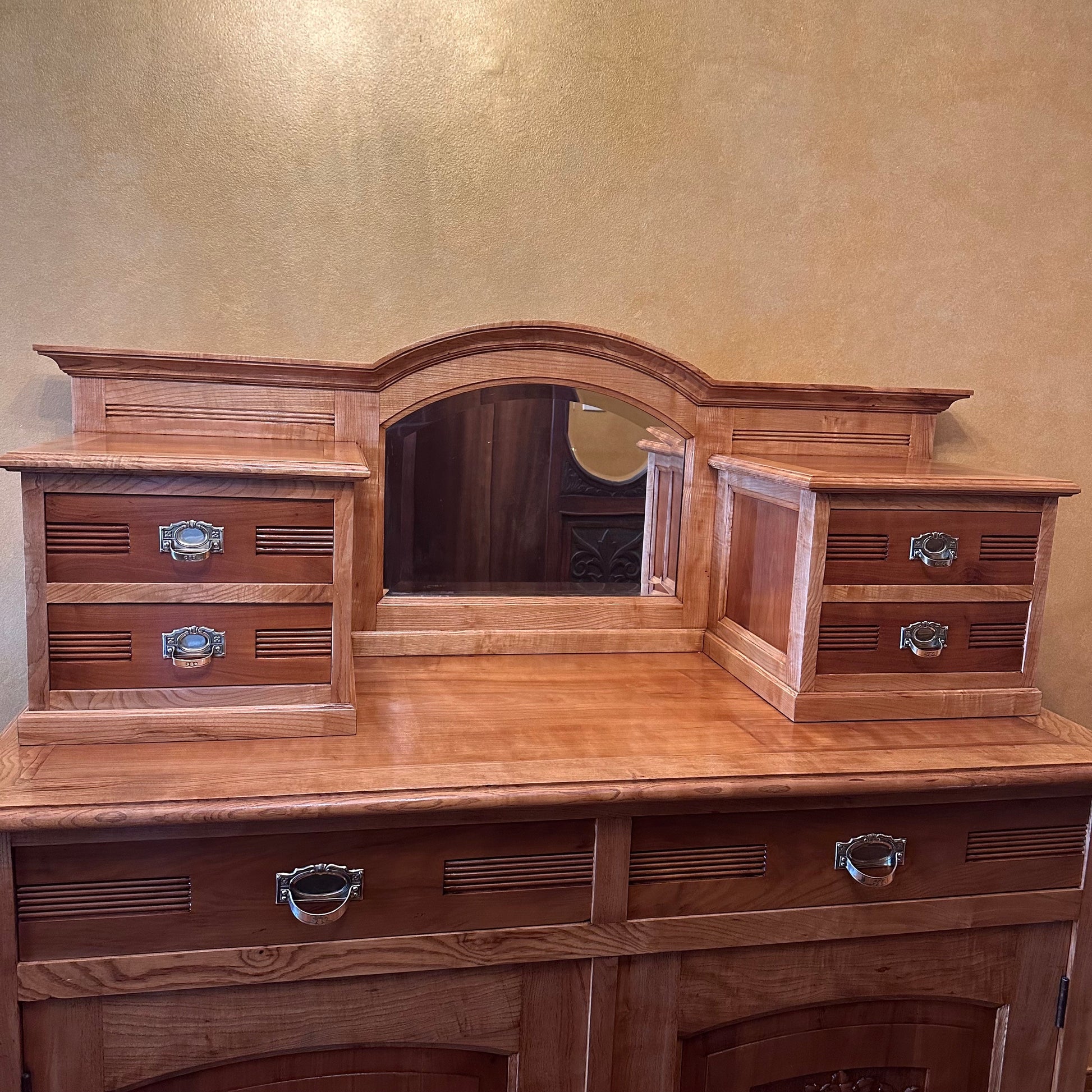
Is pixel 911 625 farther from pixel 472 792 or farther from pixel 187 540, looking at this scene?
pixel 187 540

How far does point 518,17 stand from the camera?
157cm

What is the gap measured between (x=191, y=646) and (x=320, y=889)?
324 millimetres

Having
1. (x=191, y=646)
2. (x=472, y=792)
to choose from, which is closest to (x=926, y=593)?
(x=472, y=792)

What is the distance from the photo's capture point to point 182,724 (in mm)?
1171

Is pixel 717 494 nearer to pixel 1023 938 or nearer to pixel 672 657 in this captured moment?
pixel 672 657

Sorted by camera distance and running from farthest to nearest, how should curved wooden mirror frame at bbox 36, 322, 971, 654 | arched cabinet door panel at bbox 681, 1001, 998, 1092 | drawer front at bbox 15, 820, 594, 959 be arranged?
curved wooden mirror frame at bbox 36, 322, 971, 654, arched cabinet door panel at bbox 681, 1001, 998, 1092, drawer front at bbox 15, 820, 594, 959

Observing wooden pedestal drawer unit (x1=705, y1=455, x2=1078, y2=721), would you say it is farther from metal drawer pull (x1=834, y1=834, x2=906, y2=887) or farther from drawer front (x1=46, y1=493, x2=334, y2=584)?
drawer front (x1=46, y1=493, x2=334, y2=584)

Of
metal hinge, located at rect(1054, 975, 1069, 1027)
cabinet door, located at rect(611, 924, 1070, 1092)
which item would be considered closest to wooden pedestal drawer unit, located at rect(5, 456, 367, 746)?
cabinet door, located at rect(611, 924, 1070, 1092)

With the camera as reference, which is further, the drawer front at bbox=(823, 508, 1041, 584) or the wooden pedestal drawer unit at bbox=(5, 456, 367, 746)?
the drawer front at bbox=(823, 508, 1041, 584)

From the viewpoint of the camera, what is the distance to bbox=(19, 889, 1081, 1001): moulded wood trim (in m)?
1.04

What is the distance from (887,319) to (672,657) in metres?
0.74

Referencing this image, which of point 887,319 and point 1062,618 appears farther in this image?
point 1062,618

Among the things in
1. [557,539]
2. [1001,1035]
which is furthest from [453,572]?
[1001,1035]

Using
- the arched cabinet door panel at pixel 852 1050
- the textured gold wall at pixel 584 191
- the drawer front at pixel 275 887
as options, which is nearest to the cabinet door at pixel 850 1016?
the arched cabinet door panel at pixel 852 1050
